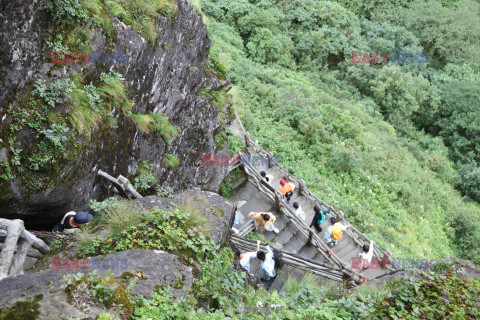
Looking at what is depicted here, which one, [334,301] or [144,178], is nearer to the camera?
[334,301]

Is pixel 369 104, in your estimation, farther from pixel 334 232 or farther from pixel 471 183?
pixel 334 232

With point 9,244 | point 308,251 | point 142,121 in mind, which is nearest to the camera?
point 9,244

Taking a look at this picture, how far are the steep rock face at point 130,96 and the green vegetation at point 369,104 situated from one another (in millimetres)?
4074

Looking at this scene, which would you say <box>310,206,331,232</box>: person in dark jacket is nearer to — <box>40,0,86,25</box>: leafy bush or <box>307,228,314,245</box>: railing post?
<box>307,228,314,245</box>: railing post

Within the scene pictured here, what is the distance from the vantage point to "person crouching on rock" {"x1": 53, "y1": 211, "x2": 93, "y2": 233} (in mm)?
6684

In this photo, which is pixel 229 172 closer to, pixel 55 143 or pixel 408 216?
pixel 55 143

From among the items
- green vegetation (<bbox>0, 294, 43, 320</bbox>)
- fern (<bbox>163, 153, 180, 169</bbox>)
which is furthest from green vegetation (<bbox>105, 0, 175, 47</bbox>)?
green vegetation (<bbox>0, 294, 43, 320</bbox>)

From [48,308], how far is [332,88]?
2376 centimetres

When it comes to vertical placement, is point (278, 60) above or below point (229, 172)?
above

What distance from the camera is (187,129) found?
10.6 metres

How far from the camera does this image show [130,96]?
8195 mm

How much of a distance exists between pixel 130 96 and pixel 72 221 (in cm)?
310

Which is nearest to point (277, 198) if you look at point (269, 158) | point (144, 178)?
point (269, 158)

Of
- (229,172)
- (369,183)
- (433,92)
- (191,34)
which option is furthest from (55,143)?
(433,92)
